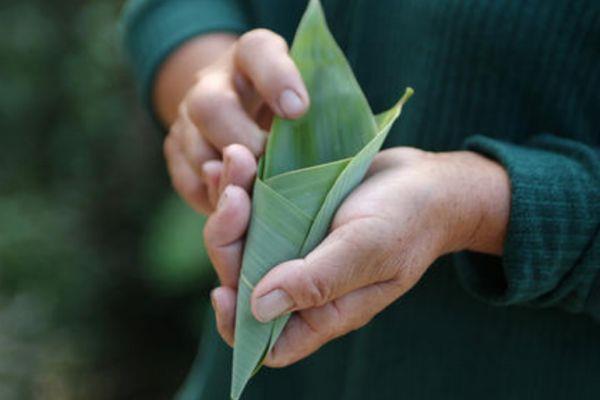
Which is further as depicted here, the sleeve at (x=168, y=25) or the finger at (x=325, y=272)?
the sleeve at (x=168, y=25)

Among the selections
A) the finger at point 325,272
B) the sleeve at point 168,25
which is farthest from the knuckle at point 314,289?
the sleeve at point 168,25

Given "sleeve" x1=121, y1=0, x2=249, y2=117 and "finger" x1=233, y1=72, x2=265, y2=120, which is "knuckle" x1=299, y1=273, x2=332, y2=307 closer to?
"finger" x1=233, y1=72, x2=265, y2=120

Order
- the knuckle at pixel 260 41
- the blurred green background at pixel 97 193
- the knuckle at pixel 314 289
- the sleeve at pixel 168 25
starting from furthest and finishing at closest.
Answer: the blurred green background at pixel 97 193 → the sleeve at pixel 168 25 → the knuckle at pixel 260 41 → the knuckle at pixel 314 289

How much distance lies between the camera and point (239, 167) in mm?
591

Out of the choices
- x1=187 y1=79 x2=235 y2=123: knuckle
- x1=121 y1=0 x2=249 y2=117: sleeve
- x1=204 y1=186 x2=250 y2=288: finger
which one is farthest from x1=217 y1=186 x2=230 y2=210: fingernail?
x1=121 y1=0 x2=249 y2=117: sleeve

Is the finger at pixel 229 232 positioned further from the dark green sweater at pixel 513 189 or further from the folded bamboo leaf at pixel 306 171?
the dark green sweater at pixel 513 189

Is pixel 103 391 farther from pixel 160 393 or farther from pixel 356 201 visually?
pixel 356 201

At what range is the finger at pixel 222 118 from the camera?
660 mm

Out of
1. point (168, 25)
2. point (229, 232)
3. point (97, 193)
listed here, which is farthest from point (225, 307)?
point (97, 193)

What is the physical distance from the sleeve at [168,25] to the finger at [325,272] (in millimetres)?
380

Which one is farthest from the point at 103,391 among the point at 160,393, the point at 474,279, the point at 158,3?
the point at 474,279

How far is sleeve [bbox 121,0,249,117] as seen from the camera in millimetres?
857

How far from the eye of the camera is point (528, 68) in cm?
66

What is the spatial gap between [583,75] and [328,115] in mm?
194
